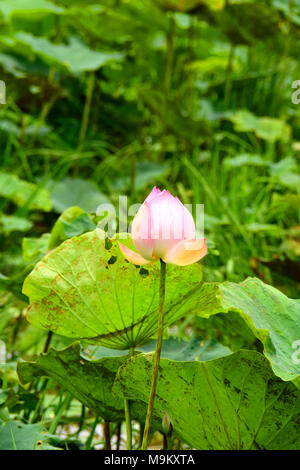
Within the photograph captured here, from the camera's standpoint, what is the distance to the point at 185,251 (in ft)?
1.57

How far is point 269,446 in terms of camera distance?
0.58m

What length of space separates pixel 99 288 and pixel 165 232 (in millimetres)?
153

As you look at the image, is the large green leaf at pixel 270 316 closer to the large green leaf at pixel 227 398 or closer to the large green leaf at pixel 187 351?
the large green leaf at pixel 227 398

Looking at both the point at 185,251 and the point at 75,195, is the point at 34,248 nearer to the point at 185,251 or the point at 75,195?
the point at 185,251

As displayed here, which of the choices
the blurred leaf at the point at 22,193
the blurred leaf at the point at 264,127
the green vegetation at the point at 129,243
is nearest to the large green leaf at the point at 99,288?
the green vegetation at the point at 129,243

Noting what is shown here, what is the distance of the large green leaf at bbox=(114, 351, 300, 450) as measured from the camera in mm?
544

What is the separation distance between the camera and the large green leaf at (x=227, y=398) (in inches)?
21.4

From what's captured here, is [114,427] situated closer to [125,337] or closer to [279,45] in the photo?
[125,337]

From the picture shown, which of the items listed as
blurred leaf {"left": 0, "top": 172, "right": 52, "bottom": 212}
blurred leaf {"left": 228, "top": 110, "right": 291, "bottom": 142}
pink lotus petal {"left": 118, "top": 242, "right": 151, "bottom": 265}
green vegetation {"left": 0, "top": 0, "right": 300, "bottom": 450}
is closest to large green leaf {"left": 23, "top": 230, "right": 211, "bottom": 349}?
green vegetation {"left": 0, "top": 0, "right": 300, "bottom": 450}

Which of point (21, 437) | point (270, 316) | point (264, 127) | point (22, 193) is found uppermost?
point (264, 127)

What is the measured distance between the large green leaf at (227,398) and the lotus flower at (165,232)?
12 centimetres

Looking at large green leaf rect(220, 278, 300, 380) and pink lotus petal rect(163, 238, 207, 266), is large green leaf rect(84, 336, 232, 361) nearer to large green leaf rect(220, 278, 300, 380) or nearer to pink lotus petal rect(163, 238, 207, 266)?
large green leaf rect(220, 278, 300, 380)

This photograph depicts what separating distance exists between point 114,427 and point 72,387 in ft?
1.09

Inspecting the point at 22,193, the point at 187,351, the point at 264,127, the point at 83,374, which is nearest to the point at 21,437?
the point at 83,374
